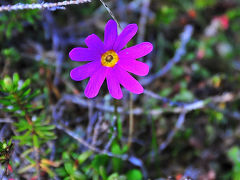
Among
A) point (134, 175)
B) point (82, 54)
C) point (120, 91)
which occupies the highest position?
point (82, 54)

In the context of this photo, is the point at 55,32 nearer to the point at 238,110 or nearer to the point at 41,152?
the point at 41,152

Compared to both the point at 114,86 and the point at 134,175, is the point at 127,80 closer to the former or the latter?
the point at 114,86

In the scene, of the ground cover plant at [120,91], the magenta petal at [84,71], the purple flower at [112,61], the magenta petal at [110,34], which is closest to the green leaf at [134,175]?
the ground cover plant at [120,91]

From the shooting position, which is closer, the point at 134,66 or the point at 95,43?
the point at 95,43

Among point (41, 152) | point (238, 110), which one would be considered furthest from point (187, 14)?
point (41, 152)

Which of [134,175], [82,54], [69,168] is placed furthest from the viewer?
[134,175]

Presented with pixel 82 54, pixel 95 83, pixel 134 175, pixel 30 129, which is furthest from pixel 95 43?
pixel 134 175
